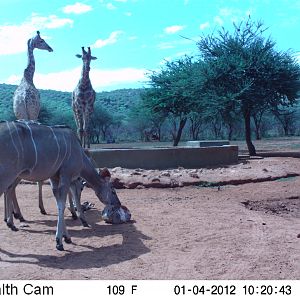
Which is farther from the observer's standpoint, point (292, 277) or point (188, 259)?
point (188, 259)

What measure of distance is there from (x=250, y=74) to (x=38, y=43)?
12.5 metres

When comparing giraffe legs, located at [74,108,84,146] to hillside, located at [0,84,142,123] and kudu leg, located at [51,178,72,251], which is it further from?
hillside, located at [0,84,142,123]

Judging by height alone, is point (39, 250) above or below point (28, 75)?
below

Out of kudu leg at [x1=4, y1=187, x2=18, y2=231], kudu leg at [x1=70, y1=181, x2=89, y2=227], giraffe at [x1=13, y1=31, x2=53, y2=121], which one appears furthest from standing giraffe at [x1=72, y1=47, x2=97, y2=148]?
kudu leg at [x1=4, y1=187, x2=18, y2=231]

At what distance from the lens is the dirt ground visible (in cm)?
605

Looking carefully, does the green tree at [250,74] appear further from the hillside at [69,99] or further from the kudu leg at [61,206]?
the hillside at [69,99]

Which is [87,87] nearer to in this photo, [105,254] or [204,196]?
[204,196]

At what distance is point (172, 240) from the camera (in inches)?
300

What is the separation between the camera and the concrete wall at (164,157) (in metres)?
16.3

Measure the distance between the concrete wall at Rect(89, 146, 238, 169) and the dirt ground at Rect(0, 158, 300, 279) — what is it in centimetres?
354

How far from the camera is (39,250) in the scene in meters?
7.17
